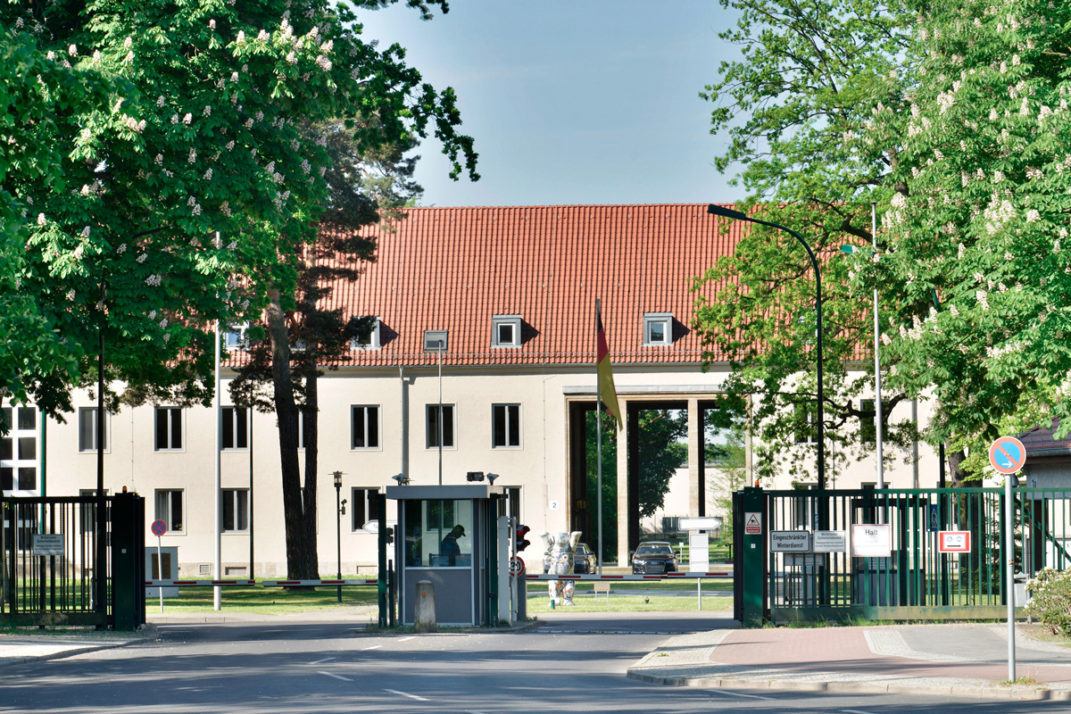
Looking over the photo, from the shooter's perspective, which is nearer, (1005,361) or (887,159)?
(1005,361)

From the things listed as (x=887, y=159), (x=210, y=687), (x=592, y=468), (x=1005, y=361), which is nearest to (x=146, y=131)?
(x=210, y=687)

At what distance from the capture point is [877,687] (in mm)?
17328

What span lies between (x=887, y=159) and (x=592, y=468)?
51.5 meters

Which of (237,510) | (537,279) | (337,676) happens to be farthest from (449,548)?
(237,510)

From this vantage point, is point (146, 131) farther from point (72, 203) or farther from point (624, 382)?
point (624, 382)

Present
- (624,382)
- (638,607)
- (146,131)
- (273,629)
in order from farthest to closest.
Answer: (624,382) → (638,607) → (273,629) → (146,131)

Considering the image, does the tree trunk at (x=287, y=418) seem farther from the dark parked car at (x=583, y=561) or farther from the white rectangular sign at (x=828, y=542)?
→ the white rectangular sign at (x=828, y=542)

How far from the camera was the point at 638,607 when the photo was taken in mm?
38469

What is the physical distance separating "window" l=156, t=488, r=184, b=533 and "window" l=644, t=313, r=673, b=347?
2111 cm

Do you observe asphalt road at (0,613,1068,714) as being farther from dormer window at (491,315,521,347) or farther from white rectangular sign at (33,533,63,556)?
dormer window at (491,315,521,347)

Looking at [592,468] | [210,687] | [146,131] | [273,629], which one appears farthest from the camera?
[592,468]

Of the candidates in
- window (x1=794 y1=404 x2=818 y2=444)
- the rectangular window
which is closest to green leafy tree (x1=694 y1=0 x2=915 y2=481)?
window (x1=794 y1=404 x2=818 y2=444)

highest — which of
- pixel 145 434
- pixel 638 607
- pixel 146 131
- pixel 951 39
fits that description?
pixel 951 39

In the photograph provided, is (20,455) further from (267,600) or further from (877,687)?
(877,687)
